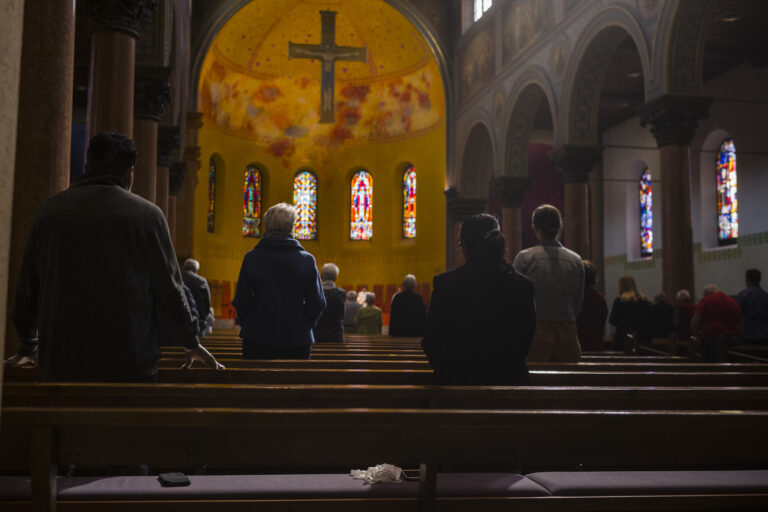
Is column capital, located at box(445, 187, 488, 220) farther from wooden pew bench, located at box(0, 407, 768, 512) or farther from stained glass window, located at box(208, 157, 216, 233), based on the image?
wooden pew bench, located at box(0, 407, 768, 512)

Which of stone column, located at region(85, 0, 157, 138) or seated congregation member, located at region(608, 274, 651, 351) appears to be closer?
stone column, located at region(85, 0, 157, 138)

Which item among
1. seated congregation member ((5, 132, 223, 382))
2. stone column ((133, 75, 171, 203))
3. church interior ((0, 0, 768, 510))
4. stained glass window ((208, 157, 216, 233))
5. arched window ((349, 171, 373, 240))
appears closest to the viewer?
Answer: church interior ((0, 0, 768, 510))

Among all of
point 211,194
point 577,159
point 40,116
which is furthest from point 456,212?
point 40,116

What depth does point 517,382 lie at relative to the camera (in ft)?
9.76

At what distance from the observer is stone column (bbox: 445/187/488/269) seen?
66.7 feet

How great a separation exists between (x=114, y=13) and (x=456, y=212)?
14335 mm

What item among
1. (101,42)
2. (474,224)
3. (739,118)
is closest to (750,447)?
(474,224)

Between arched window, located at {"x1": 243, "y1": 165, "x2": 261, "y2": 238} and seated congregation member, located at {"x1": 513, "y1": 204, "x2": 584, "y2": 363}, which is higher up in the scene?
arched window, located at {"x1": 243, "y1": 165, "x2": 261, "y2": 238}

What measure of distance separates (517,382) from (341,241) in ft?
76.6

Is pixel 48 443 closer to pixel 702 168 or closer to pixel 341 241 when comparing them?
pixel 702 168

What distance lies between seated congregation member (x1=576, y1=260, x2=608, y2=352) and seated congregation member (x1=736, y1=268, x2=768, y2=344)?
3978 mm

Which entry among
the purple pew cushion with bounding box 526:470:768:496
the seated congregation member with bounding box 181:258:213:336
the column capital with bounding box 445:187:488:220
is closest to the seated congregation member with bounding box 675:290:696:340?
the seated congregation member with bounding box 181:258:213:336

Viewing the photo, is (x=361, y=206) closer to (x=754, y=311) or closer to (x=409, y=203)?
(x=409, y=203)

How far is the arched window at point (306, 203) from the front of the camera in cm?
2638
